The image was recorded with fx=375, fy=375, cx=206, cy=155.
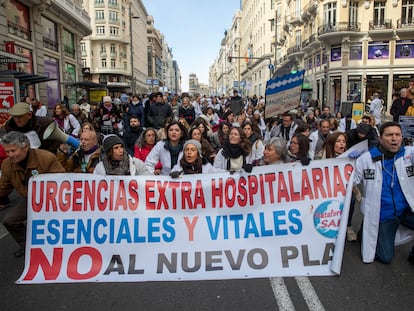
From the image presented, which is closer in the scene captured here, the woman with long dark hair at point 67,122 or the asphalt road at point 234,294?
the asphalt road at point 234,294

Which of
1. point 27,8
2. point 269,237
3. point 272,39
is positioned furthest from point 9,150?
point 272,39

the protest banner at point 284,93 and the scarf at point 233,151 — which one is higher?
the protest banner at point 284,93

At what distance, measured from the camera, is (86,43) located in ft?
251

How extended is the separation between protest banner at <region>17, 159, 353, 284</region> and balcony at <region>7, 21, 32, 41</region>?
62.5 feet

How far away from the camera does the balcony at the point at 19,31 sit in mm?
19578

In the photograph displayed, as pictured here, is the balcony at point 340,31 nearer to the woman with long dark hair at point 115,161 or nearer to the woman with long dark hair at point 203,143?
the woman with long dark hair at point 203,143

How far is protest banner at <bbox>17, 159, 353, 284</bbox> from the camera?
147 inches

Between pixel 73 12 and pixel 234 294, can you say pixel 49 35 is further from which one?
pixel 234 294

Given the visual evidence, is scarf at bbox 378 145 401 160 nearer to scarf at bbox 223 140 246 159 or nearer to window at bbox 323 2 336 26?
scarf at bbox 223 140 246 159

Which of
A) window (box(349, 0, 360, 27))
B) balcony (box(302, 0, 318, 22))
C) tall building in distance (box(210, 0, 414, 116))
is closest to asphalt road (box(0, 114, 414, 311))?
tall building in distance (box(210, 0, 414, 116))

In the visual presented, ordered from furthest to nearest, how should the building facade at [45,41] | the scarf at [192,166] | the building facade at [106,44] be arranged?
the building facade at [106,44]
the building facade at [45,41]
the scarf at [192,166]

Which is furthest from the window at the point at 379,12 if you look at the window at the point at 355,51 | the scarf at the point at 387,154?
A: the scarf at the point at 387,154

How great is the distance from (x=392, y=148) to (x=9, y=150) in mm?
4103

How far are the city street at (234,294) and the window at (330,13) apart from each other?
39.6 meters
